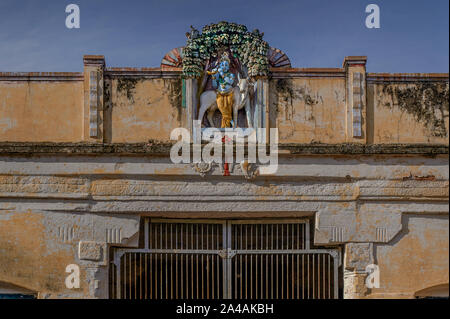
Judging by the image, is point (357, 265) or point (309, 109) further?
point (309, 109)

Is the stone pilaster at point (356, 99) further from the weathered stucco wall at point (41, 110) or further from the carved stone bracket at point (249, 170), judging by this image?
the weathered stucco wall at point (41, 110)

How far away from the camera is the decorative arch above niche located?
9.03 meters

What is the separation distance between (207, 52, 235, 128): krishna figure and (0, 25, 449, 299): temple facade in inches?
3.0

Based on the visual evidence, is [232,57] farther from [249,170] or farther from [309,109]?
[249,170]

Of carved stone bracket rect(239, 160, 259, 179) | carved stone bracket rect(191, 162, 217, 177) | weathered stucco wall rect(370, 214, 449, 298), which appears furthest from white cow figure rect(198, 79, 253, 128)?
weathered stucco wall rect(370, 214, 449, 298)

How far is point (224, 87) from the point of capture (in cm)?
909

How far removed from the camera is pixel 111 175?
8.91 metres

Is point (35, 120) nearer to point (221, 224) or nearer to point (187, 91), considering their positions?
point (187, 91)

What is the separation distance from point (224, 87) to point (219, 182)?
1.47m

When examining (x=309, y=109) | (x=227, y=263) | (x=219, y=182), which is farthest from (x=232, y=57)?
(x=227, y=263)

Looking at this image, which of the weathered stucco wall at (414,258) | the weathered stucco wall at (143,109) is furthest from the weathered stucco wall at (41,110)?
the weathered stucco wall at (414,258)

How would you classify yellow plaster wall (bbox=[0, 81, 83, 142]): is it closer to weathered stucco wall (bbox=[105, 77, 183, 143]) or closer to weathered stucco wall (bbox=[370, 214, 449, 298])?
weathered stucco wall (bbox=[105, 77, 183, 143])

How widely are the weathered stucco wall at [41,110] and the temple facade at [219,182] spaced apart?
2cm
